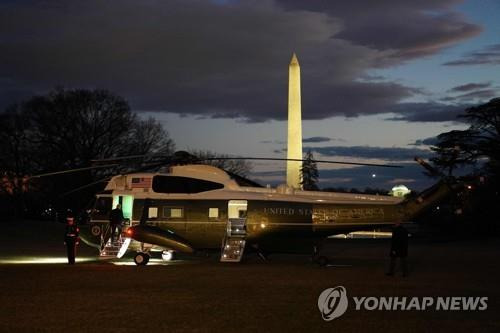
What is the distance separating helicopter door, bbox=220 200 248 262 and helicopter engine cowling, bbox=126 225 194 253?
1201mm

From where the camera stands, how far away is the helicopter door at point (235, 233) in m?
22.5

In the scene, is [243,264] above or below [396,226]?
below

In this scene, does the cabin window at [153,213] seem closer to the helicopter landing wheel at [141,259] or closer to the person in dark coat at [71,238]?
the helicopter landing wheel at [141,259]

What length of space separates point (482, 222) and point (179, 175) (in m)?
35.1

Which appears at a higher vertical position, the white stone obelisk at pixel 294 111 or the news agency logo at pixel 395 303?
the white stone obelisk at pixel 294 111

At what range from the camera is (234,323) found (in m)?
10.6

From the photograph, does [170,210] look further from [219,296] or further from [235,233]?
[219,296]

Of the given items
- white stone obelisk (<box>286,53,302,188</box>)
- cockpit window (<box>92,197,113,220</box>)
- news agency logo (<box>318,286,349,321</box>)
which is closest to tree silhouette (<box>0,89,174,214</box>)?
white stone obelisk (<box>286,53,302,188</box>)

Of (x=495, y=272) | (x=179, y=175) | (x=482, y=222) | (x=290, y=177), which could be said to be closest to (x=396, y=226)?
(x=495, y=272)

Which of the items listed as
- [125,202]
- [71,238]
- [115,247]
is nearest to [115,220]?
[115,247]

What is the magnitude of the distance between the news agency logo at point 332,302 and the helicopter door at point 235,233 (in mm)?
7778

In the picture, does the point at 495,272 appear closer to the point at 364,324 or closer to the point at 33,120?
the point at 364,324

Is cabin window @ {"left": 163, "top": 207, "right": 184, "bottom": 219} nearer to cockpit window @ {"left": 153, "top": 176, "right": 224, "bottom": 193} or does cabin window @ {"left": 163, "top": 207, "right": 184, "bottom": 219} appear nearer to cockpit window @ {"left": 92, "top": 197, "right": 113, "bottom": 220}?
cockpit window @ {"left": 153, "top": 176, "right": 224, "bottom": 193}

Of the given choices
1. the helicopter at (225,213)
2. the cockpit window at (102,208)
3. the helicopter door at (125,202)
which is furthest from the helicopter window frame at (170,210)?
the cockpit window at (102,208)
